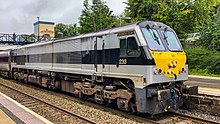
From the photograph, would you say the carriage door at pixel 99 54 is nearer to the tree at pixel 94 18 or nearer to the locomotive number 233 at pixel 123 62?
the locomotive number 233 at pixel 123 62

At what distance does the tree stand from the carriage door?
30.0m

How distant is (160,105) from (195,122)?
1.39m

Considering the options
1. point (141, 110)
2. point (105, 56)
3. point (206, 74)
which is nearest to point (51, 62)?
point (105, 56)

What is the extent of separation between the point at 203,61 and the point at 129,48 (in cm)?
2070

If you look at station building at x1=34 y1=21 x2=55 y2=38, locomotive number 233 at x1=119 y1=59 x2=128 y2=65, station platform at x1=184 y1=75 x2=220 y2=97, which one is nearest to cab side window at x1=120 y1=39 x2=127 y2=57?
locomotive number 233 at x1=119 y1=59 x2=128 y2=65

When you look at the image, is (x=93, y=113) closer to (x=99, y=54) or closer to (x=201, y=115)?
(x=99, y=54)

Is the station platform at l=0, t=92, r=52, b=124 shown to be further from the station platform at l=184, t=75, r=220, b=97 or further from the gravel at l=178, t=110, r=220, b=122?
the station platform at l=184, t=75, r=220, b=97

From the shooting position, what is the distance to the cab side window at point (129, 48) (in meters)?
8.64

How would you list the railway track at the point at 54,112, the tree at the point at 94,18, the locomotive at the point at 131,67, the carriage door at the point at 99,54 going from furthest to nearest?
1. the tree at the point at 94,18
2. the carriage door at the point at 99,54
3. the railway track at the point at 54,112
4. the locomotive at the point at 131,67

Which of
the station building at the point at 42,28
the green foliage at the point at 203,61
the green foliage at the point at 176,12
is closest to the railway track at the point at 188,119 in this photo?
the green foliage at the point at 203,61

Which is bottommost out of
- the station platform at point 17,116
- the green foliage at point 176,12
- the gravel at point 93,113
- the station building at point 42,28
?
the gravel at point 93,113

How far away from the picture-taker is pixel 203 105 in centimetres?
990

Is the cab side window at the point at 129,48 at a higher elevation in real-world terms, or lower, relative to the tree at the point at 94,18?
lower

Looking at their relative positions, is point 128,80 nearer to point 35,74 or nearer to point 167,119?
point 167,119
